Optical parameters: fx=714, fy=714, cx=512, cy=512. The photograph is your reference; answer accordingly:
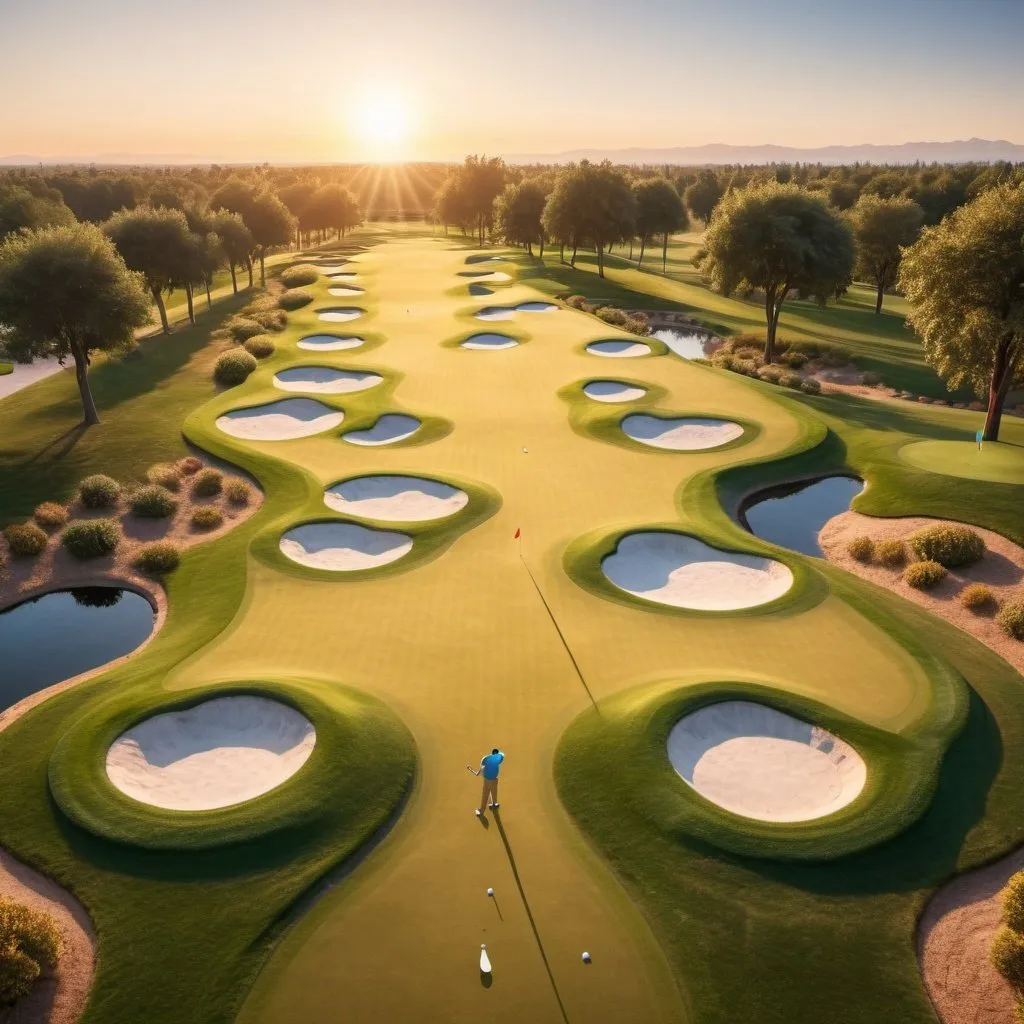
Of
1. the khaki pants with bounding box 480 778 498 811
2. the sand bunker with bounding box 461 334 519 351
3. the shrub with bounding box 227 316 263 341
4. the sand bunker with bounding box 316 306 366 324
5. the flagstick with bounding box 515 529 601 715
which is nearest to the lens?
the khaki pants with bounding box 480 778 498 811

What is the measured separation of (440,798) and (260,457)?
88.6 ft

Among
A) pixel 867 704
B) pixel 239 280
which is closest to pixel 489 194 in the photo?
pixel 239 280

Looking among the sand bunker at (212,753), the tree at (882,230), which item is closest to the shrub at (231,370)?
the sand bunker at (212,753)

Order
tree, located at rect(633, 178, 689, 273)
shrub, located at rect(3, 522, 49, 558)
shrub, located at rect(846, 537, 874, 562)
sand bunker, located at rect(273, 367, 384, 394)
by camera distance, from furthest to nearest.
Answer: tree, located at rect(633, 178, 689, 273) < sand bunker, located at rect(273, 367, 384, 394) < shrub, located at rect(846, 537, 874, 562) < shrub, located at rect(3, 522, 49, 558)

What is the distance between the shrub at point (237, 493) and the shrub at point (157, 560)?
18.0 feet

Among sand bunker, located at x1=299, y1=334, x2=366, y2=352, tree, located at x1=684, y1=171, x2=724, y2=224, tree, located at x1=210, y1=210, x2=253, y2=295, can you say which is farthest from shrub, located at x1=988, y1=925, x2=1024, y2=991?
tree, located at x1=684, y1=171, x2=724, y2=224

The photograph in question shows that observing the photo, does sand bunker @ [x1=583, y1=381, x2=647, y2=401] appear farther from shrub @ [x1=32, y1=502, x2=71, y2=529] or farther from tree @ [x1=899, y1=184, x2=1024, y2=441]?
shrub @ [x1=32, y1=502, x2=71, y2=529]

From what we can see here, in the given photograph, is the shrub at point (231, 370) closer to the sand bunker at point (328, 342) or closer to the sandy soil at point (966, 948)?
the sand bunker at point (328, 342)

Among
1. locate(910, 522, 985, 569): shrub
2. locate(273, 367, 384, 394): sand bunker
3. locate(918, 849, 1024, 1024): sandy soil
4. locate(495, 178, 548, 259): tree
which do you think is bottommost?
locate(918, 849, 1024, 1024): sandy soil

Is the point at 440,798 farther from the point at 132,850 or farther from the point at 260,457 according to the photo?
the point at 260,457

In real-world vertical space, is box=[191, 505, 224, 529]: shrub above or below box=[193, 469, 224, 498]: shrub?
below

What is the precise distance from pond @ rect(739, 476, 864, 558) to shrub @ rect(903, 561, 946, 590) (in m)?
4.10

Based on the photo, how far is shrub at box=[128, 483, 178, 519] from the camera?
109 ft

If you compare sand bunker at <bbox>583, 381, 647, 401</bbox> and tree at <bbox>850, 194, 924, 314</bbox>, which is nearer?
sand bunker at <bbox>583, 381, 647, 401</bbox>
